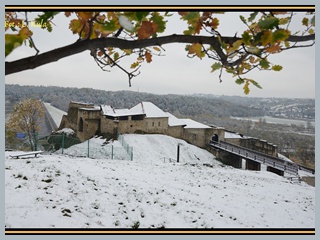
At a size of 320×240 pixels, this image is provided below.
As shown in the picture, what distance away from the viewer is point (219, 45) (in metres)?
1.23

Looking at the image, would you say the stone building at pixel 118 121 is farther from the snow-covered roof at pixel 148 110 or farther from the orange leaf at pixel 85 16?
the orange leaf at pixel 85 16

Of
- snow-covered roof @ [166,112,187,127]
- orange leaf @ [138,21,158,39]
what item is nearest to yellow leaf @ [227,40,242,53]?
orange leaf @ [138,21,158,39]

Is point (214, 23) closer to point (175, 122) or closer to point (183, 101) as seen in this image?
point (183, 101)

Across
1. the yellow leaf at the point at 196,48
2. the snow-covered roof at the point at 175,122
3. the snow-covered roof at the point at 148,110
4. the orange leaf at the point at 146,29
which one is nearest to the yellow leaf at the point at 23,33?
the orange leaf at the point at 146,29

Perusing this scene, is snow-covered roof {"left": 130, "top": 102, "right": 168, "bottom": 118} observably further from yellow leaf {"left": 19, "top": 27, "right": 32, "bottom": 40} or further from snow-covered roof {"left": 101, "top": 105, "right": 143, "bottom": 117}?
yellow leaf {"left": 19, "top": 27, "right": 32, "bottom": 40}

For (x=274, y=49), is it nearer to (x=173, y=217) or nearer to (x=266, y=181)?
(x=173, y=217)

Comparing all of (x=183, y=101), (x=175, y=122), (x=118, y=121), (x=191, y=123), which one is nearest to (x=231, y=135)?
(x=191, y=123)

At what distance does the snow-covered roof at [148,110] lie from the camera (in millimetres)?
3084

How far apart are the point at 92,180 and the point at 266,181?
95.4 inches

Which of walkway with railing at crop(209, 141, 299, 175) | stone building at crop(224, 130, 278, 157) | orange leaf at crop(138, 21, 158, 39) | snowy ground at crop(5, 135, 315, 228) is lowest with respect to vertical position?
snowy ground at crop(5, 135, 315, 228)

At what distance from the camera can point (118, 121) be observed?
11.3ft

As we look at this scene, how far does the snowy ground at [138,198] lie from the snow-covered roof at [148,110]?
0.93m

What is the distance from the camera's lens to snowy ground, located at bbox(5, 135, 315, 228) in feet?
6.91

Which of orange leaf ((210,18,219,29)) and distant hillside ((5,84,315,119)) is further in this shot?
distant hillside ((5,84,315,119))
